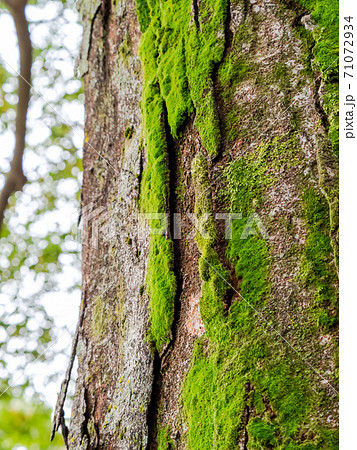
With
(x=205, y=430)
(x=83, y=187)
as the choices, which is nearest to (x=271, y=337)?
(x=205, y=430)

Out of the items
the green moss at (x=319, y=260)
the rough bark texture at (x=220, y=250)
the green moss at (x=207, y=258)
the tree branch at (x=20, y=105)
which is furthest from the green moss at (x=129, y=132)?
the tree branch at (x=20, y=105)

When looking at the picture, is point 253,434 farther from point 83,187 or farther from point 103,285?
point 83,187

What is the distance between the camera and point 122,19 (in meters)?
2.09

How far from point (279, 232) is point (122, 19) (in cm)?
151

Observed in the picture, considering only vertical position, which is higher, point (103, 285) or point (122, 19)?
point (122, 19)

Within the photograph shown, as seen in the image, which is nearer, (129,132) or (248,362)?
(248,362)

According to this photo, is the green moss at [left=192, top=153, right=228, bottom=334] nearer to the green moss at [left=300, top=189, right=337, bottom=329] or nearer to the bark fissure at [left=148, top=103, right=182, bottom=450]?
the bark fissure at [left=148, top=103, right=182, bottom=450]

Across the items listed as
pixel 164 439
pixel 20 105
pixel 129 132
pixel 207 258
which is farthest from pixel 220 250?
pixel 20 105

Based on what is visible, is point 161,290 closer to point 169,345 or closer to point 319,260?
point 169,345

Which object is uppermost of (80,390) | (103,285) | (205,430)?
(103,285)

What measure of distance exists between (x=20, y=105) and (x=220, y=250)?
9.31ft

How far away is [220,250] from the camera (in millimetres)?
1305

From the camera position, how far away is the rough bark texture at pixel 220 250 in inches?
42.5
